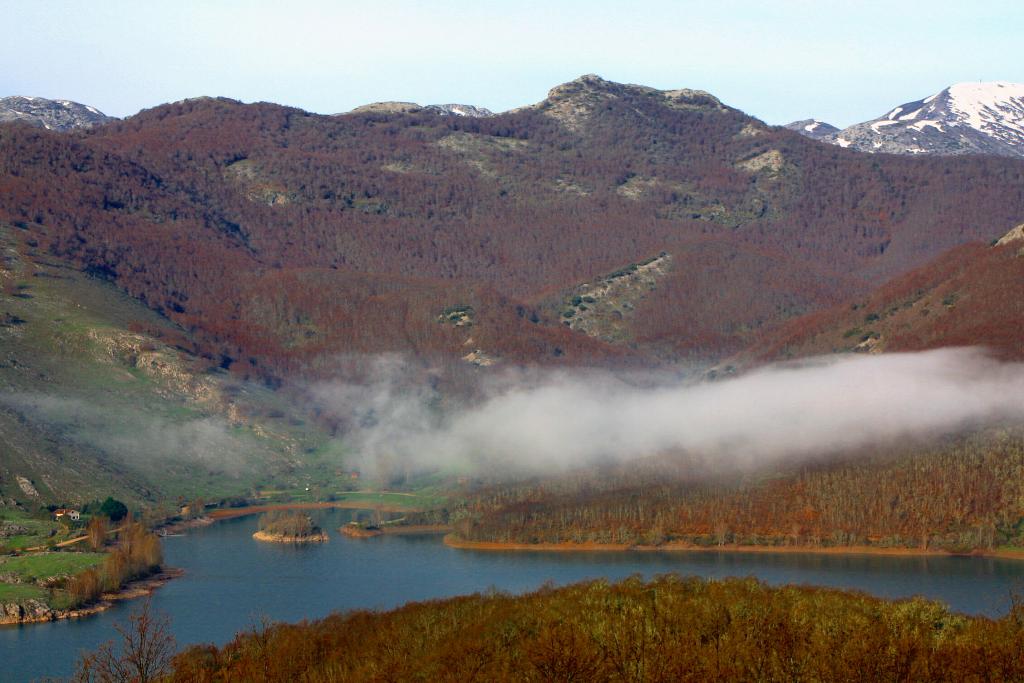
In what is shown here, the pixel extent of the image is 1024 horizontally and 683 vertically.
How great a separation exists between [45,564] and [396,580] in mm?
41581

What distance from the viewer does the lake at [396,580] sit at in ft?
463

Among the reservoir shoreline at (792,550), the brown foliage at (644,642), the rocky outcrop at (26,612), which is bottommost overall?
the reservoir shoreline at (792,550)

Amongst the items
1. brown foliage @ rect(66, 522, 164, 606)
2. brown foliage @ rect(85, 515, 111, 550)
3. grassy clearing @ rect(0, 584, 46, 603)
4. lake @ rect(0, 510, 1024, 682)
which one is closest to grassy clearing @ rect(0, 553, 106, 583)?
brown foliage @ rect(66, 522, 164, 606)

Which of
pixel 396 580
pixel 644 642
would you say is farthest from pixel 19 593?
pixel 644 642

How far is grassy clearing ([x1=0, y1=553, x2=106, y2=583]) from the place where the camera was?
161125 millimetres

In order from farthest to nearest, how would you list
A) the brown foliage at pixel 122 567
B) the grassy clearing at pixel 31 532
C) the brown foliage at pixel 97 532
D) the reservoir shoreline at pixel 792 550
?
1. the brown foliage at pixel 97 532
2. the reservoir shoreline at pixel 792 550
3. the grassy clearing at pixel 31 532
4. the brown foliage at pixel 122 567

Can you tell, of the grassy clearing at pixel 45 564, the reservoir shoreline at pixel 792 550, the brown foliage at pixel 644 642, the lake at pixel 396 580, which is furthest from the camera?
the reservoir shoreline at pixel 792 550

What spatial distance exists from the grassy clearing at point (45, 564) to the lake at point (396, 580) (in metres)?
8.75

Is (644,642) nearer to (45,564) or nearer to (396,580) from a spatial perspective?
(396,580)

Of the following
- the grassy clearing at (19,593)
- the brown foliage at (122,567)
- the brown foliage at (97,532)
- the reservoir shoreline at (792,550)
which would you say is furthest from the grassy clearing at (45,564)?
the reservoir shoreline at (792,550)

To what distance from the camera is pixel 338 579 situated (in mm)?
178250

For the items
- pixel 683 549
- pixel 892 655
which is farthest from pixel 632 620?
pixel 683 549

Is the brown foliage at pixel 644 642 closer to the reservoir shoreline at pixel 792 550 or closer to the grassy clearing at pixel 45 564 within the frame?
the grassy clearing at pixel 45 564

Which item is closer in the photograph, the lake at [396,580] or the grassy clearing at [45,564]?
the lake at [396,580]
